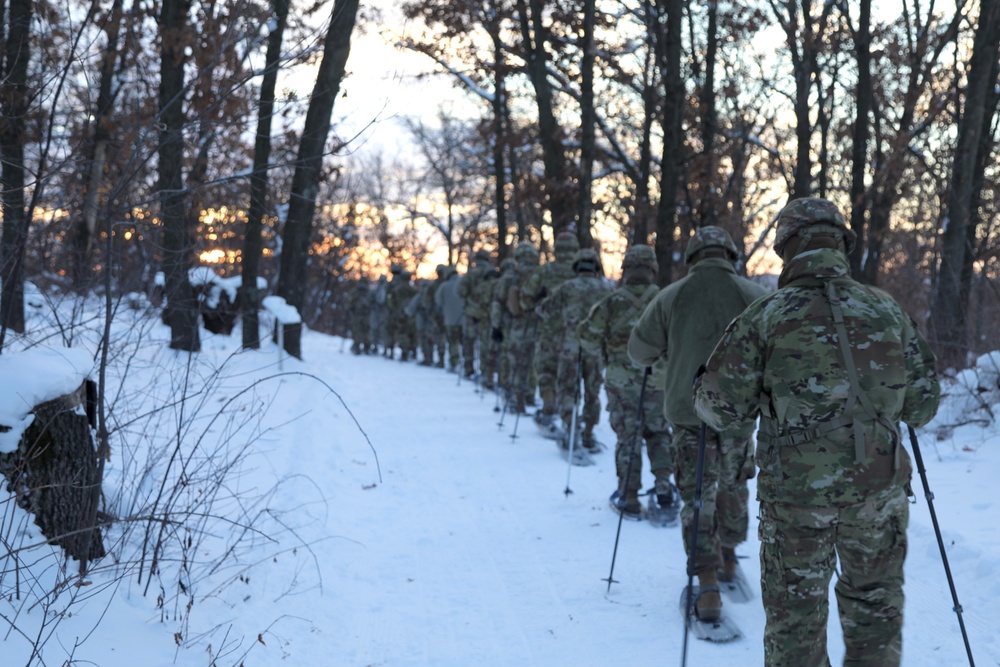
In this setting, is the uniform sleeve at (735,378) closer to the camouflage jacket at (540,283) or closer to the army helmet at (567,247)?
the army helmet at (567,247)

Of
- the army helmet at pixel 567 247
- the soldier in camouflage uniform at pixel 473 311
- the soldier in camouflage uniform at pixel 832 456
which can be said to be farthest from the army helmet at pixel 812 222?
the soldier in camouflage uniform at pixel 473 311

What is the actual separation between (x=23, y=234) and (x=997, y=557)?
6.07 metres

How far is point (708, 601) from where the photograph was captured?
16.9 feet

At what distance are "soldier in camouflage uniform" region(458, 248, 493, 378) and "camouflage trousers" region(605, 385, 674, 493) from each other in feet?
33.1

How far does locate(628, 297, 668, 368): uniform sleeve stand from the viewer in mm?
5746

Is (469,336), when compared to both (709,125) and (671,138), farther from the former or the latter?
(709,125)

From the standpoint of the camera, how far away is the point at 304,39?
4223mm

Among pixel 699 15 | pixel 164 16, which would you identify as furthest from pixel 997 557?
pixel 699 15

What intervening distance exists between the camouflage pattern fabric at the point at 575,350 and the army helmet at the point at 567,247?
1.14 metres

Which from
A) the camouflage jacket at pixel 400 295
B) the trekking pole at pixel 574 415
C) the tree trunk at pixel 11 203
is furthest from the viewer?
the camouflage jacket at pixel 400 295

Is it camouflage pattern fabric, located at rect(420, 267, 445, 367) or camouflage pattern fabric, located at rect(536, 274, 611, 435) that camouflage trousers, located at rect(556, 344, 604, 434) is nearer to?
camouflage pattern fabric, located at rect(536, 274, 611, 435)

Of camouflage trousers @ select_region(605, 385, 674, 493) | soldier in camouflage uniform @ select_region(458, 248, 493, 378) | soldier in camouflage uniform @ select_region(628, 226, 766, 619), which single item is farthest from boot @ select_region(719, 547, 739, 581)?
soldier in camouflage uniform @ select_region(458, 248, 493, 378)

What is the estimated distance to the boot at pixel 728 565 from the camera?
5.74 m

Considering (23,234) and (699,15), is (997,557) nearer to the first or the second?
(23,234)
